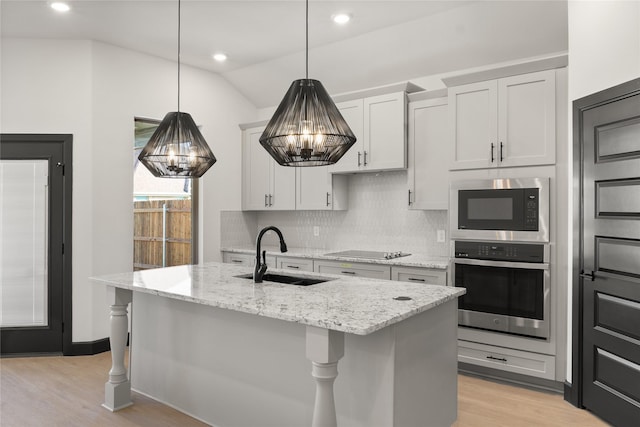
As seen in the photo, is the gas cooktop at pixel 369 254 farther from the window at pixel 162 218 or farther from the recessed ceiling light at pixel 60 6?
the recessed ceiling light at pixel 60 6

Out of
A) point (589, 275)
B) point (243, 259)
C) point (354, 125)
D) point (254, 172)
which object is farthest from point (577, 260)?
point (254, 172)

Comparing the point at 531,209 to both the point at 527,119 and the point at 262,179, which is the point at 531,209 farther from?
the point at 262,179

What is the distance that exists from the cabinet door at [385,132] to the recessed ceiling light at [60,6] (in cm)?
266

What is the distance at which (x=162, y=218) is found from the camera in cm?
614

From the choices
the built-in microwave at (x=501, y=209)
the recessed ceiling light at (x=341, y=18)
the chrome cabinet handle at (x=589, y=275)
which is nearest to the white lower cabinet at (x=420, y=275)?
the built-in microwave at (x=501, y=209)

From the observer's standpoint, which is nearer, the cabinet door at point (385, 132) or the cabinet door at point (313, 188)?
the cabinet door at point (385, 132)

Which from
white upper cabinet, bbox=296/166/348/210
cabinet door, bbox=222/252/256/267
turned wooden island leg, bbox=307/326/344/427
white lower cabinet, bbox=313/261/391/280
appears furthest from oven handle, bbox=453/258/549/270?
cabinet door, bbox=222/252/256/267

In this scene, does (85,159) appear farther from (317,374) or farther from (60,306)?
(317,374)

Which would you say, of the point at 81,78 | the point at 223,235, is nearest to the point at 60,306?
the point at 223,235

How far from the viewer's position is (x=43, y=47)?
4.31 metres

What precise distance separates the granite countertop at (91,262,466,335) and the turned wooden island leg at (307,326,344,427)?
0.30 ft

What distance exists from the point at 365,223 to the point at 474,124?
1.66m

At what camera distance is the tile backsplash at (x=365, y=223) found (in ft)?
15.1

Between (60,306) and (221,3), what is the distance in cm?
311
